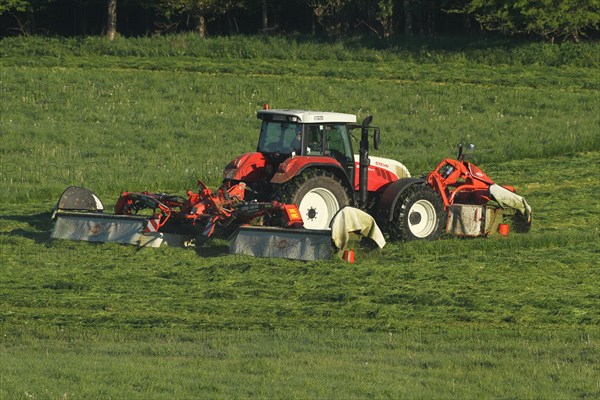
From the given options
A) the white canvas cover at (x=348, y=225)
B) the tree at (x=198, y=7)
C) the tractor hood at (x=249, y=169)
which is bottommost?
the white canvas cover at (x=348, y=225)

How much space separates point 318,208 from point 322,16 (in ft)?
124

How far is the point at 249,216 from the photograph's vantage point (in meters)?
16.5

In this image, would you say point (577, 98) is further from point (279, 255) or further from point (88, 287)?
point (88, 287)

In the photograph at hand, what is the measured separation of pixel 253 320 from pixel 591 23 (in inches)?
1399

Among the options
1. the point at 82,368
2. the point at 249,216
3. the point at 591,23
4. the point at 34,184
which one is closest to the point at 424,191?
the point at 249,216

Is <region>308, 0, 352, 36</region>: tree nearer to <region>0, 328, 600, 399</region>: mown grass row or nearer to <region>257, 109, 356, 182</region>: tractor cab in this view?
<region>257, 109, 356, 182</region>: tractor cab

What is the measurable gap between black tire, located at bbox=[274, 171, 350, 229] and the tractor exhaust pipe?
33cm

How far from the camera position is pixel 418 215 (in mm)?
17500

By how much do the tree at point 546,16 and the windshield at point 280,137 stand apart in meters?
27.6

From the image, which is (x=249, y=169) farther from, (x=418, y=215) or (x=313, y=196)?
(x=418, y=215)

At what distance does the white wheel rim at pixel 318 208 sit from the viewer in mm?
16984

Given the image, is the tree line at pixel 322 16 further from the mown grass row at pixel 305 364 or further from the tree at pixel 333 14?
the mown grass row at pixel 305 364

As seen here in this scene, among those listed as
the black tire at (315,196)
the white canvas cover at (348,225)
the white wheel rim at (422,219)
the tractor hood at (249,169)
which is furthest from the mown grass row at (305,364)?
the tractor hood at (249,169)

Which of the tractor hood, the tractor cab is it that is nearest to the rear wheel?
the tractor cab
